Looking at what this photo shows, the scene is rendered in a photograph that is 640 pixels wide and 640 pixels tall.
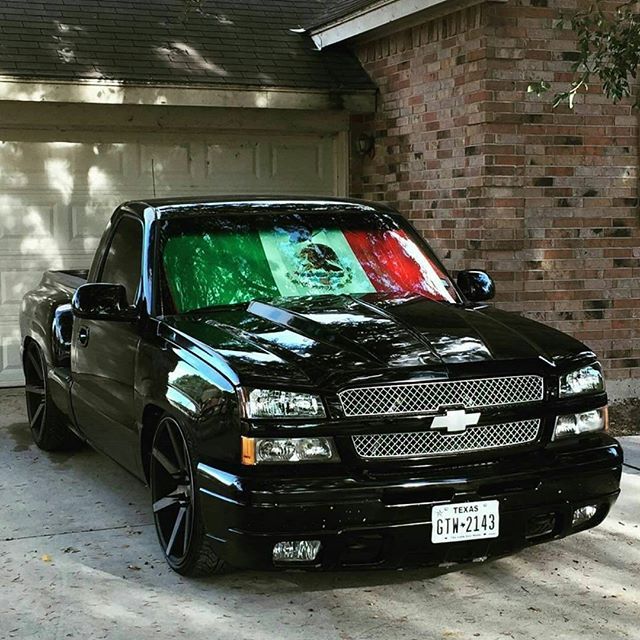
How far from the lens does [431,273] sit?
619 centimetres

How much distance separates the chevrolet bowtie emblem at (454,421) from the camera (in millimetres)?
4668

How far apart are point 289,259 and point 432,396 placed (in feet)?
5.00

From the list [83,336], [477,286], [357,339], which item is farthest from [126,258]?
[477,286]

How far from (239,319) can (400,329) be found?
804 millimetres

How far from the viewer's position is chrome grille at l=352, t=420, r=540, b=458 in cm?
460

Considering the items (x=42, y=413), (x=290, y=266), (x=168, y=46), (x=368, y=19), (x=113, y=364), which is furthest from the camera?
(x=168, y=46)

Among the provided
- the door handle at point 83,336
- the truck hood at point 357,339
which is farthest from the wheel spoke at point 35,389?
the truck hood at point 357,339

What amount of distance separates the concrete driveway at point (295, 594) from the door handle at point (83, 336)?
3.35ft

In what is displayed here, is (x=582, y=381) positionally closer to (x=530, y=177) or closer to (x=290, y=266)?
(x=290, y=266)

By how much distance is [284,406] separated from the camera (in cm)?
457

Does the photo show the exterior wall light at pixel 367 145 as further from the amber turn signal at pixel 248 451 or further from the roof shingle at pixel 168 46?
the amber turn signal at pixel 248 451

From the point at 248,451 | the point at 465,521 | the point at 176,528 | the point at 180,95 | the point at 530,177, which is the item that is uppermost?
the point at 180,95

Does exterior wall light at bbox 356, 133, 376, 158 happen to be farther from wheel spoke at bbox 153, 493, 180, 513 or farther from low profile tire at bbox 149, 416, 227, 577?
wheel spoke at bbox 153, 493, 180, 513

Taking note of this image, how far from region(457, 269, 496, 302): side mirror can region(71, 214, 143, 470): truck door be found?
6.07 ft
